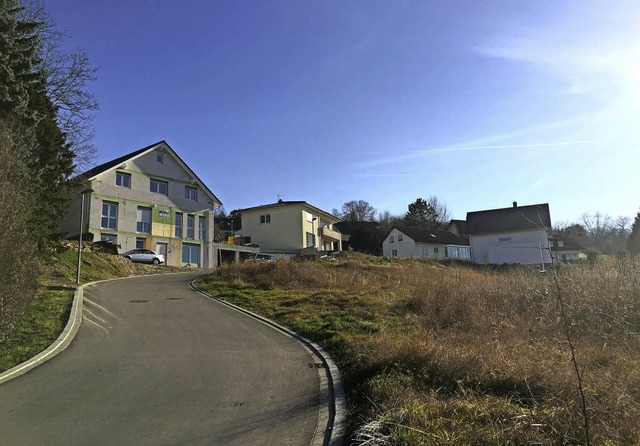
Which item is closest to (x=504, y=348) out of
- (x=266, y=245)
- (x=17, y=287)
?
(x=17, y=287)

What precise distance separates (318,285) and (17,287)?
13.4 metres

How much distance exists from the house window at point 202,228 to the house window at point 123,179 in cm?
849

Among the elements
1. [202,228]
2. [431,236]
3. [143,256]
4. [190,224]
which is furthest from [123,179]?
[431,236]

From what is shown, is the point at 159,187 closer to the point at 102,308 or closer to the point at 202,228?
the point at 202,228

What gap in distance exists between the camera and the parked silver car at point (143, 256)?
121 ft

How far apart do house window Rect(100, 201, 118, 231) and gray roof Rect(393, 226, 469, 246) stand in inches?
1622

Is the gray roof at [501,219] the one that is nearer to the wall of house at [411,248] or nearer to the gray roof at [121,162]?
the wall of house at [411,248]

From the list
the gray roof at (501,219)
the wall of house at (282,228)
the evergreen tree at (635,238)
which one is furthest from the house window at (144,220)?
the evergreen tree at (635,238)

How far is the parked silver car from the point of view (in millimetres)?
36781

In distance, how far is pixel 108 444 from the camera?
520 centimetres

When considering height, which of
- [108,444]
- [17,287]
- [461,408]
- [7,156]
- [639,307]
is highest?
[7,156]

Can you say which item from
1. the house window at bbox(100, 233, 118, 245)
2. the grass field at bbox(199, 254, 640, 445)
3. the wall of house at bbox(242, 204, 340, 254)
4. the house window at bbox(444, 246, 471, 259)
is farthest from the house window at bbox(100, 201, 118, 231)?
the house window at bbox(444, 246, 471, 259)

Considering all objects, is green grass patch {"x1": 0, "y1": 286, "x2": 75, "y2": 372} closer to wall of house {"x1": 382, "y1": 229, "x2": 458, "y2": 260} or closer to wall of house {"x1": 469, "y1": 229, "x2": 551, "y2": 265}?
wall of house {"x1": 469, "y1": 229, "x2": 551, "y2": 265}

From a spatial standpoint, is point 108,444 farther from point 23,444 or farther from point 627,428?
point 627,428
